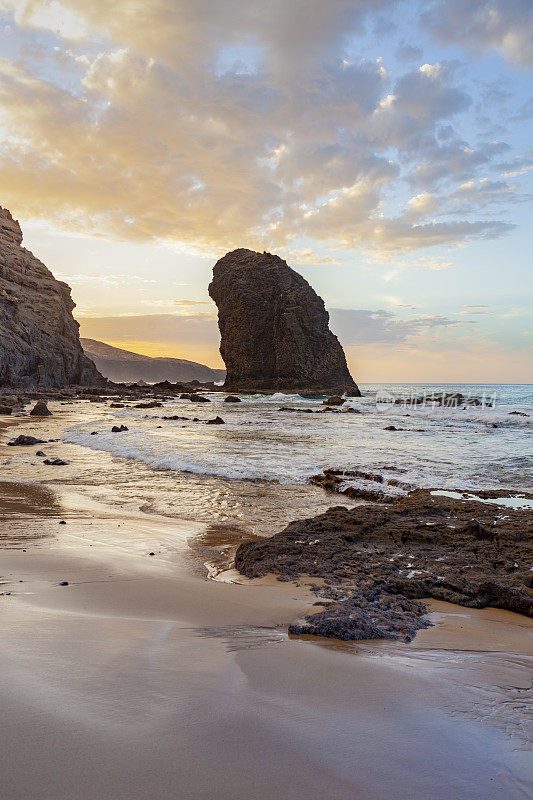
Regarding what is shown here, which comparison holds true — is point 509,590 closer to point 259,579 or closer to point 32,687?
point 259,579

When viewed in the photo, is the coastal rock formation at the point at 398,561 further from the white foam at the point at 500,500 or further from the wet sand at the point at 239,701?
the white foam at the point at 500,500

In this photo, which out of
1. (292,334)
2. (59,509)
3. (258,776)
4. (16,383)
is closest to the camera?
(258,776)

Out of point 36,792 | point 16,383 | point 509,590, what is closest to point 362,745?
point 36,792

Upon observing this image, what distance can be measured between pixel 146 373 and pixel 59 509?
17797cm

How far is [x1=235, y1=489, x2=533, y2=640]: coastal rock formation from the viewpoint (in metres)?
2.87

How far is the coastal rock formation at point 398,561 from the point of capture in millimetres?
2872

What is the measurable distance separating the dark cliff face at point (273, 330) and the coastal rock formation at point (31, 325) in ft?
78.3

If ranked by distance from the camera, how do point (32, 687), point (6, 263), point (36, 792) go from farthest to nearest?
1. point (6, 263)
2. point (32, 687)
3. point (36, 792)

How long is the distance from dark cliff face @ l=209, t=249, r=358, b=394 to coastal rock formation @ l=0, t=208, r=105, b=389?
2387cm

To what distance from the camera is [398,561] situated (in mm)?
3977

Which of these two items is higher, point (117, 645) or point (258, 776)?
point (258, 776)

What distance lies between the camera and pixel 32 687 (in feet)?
5.07

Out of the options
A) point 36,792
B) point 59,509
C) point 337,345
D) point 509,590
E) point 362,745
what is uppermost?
point 337,345

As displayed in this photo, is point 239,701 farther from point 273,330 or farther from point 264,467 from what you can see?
point 273,330
